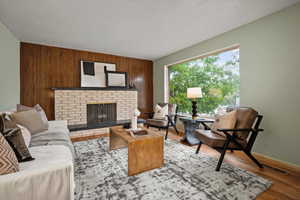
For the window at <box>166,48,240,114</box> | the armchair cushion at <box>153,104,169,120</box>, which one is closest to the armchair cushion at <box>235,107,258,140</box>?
the window at <box>166,48,240,114</box>

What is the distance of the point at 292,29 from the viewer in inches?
78.7

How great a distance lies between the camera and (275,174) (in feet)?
6.00

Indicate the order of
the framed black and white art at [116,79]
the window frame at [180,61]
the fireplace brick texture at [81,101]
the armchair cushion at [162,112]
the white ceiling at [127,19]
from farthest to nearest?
the framed black and white art at [116,79] → the armchair cushion at [162,112] → the fireplace brick texture at [81,101] → the window frame at [180,61] → the white ceiling at [127,19]

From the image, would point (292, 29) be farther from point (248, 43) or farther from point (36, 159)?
point (36, 159)

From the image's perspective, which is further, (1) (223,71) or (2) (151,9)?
(1) (223,71)

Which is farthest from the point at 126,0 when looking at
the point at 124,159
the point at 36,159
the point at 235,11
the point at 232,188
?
the point at 232,188

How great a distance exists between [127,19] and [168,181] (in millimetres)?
2574

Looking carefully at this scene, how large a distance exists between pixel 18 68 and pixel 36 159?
3167 millimetres

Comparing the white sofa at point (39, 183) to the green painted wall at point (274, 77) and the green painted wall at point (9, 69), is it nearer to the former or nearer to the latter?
the green painted wall at point (9, 69)

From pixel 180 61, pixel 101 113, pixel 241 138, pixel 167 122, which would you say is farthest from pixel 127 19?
pixel 101 113

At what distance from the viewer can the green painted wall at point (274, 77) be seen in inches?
78.3

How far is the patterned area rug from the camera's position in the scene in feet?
4.72

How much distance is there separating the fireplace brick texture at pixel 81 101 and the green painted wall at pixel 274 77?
10.7 ft

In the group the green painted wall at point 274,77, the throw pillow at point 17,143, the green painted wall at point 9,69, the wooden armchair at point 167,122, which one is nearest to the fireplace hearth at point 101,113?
the wooden armchair at point 167,122
